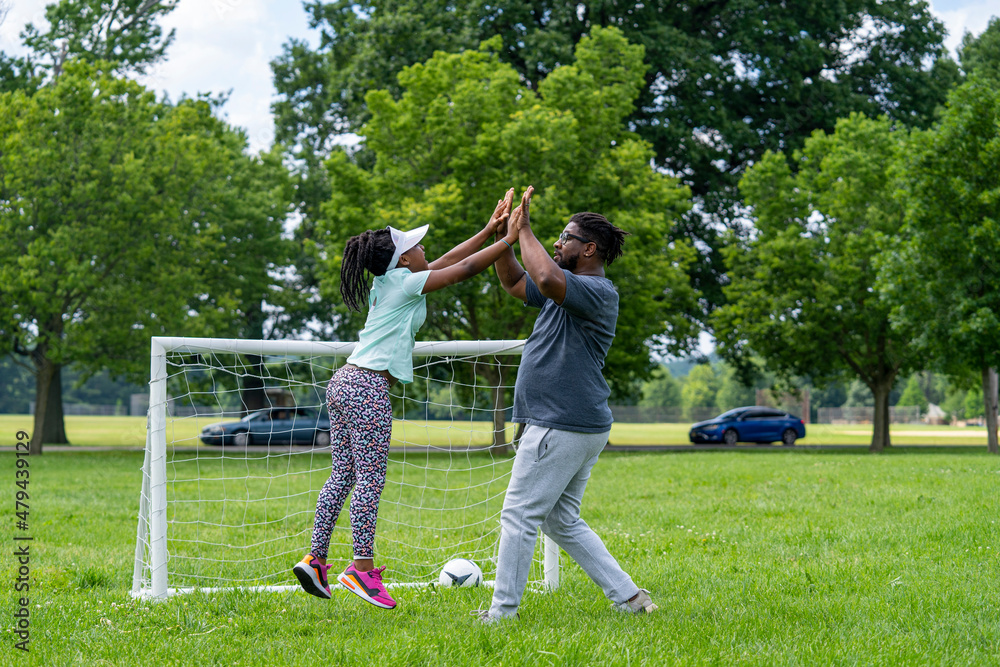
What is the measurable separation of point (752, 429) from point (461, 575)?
2856 cm

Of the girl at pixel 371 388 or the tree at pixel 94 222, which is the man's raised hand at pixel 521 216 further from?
the tree at pixel 94 222

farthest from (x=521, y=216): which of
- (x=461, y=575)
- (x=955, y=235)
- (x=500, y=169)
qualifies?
(x=955, y=235)

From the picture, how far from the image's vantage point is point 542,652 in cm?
354

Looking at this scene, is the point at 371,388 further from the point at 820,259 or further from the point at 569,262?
the point at 820,259

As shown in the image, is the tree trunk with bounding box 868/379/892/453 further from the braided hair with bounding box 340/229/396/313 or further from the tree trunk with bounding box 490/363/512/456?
the braided hair with bounding box 340/229/396/313

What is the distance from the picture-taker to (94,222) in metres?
18.9

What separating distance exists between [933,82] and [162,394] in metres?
25.5

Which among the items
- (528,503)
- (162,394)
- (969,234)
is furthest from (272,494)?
(969,234)

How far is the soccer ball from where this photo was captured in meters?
5.27

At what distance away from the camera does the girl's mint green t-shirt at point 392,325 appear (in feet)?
14.0

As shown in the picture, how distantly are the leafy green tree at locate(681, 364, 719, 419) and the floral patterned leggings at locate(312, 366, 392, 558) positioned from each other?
90009mm

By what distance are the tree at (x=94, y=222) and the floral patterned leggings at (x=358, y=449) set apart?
15.4m

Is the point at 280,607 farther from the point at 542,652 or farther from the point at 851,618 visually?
the point at 851,618

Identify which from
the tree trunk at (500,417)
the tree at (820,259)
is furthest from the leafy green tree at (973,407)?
the tree trunk at (500,417)
